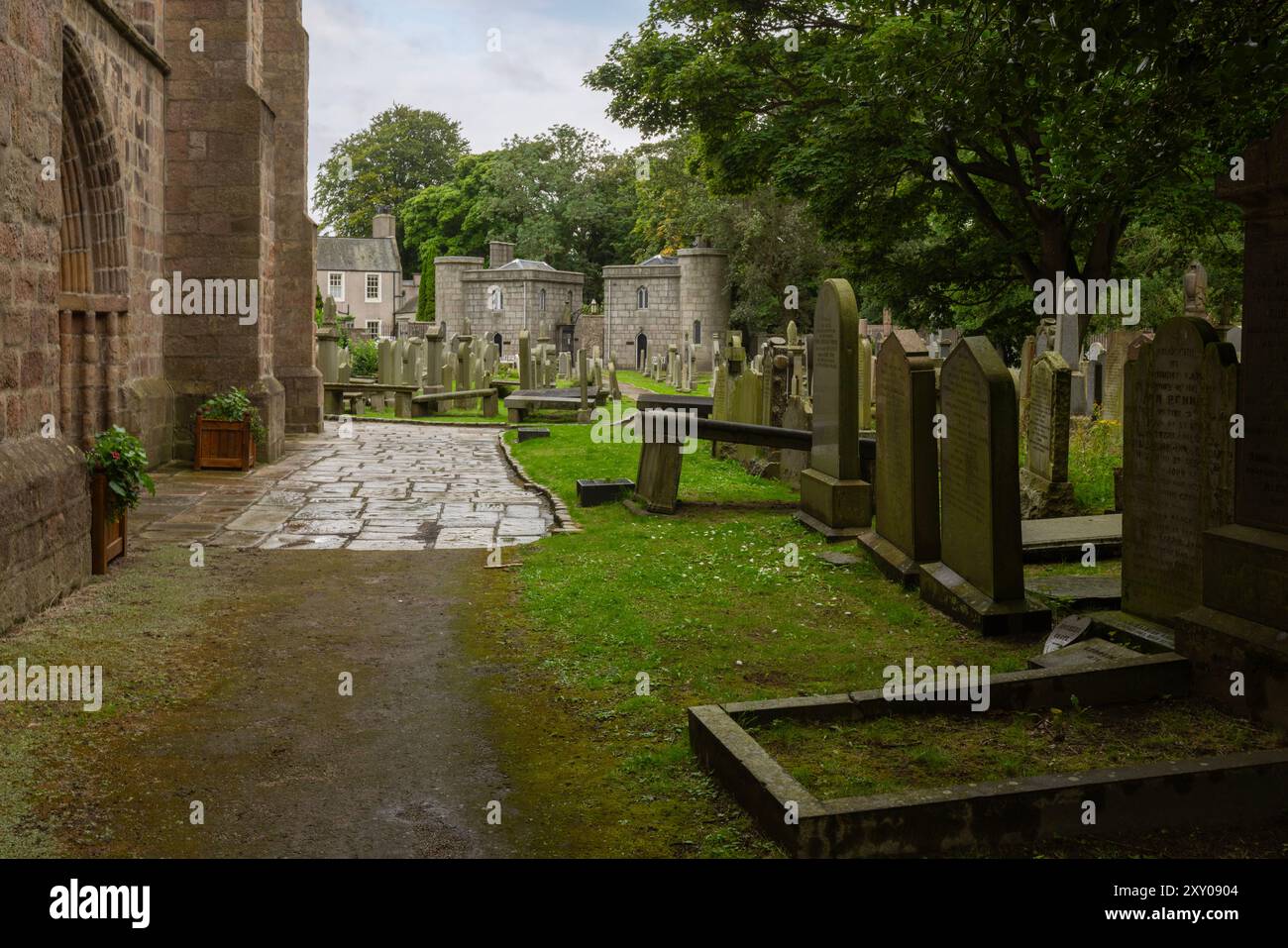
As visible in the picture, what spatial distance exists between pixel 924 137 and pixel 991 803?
16.5m

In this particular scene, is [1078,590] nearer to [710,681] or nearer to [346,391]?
[710,681]

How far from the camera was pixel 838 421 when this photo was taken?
957 cm

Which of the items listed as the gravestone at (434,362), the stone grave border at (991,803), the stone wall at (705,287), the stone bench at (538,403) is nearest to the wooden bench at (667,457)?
the stone grave border at (991,803)

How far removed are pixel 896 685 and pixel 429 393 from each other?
20.8 m

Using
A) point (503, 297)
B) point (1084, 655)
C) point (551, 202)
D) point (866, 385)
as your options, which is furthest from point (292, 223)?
point (551, 202)

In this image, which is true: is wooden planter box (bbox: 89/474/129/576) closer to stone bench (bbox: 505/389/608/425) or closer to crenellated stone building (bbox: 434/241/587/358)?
stone bench (bbox: 505/389/608/425)

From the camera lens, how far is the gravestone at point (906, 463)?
7707mm

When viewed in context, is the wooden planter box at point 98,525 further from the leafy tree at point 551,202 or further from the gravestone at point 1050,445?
the leafy tree at point 551,202

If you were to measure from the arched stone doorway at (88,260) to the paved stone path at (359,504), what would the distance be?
112 centimetres

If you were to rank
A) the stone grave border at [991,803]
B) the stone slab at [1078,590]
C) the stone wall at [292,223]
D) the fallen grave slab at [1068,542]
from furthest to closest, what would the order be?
the stone wall at [292,223] < the fallen grave slab at [1068,542] < the stone slab at [1078,590] < the stone grave border at [991,803]

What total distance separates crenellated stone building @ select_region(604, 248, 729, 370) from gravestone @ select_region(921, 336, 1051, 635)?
149ft

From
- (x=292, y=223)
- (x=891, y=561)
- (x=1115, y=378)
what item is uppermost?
(x=292, y=223)

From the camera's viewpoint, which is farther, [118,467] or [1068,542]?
[1068,542]
